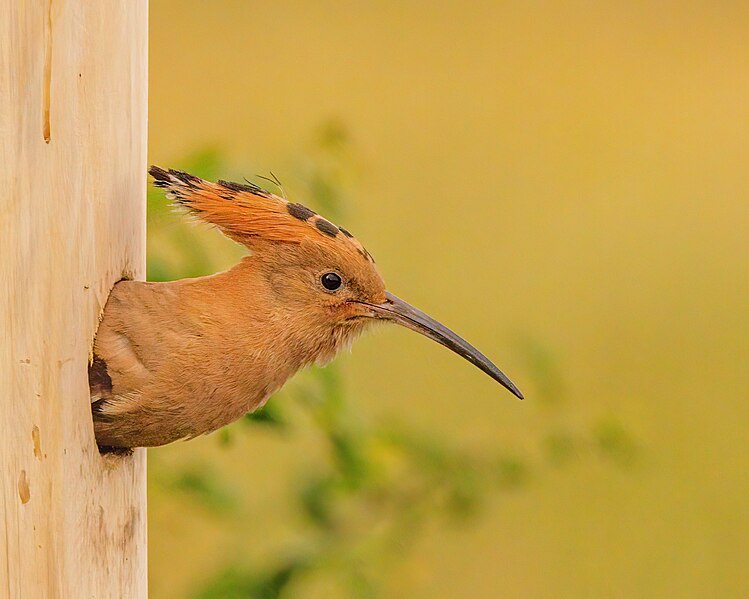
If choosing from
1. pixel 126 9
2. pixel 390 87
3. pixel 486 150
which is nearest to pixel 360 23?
pixel 390 87

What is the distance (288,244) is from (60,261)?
0.21 meters

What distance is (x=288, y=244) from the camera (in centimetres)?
108

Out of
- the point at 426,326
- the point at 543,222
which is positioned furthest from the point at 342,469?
the point at 543,222

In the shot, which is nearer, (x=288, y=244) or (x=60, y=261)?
Result: (x=60, y=261)

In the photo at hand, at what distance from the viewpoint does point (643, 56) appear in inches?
200

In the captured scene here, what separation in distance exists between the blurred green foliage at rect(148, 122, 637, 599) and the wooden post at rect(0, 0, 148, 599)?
1.28ft

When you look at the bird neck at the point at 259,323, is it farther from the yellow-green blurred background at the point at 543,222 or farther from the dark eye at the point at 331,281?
the yellow-green blurred background at the point at 543,222

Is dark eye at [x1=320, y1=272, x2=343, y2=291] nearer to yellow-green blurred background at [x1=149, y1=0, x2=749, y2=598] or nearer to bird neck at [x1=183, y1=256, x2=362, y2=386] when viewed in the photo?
bird neck at [x1=183, y1=256, x2=362, y2=386]

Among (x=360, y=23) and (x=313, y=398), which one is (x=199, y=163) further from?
(x=360, y=23)

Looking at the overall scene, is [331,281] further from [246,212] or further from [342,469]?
[342,469]

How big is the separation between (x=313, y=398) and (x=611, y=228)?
10.2 feet

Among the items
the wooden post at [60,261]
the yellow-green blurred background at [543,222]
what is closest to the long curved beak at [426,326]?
the wooden post at [60,261]

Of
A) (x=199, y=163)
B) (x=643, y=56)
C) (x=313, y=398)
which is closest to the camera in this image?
(x=199, y=163)

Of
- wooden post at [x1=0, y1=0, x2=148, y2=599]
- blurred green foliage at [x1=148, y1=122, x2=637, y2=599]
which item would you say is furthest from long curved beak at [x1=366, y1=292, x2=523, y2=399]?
blurred green foliage at [x1=148, y1=122, x2=637, y2=599]
